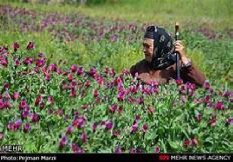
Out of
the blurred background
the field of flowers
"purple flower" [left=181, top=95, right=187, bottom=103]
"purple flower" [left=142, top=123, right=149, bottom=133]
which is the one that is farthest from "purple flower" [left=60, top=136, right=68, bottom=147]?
the blurred background

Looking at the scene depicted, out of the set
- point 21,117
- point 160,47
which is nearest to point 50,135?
point 21,117

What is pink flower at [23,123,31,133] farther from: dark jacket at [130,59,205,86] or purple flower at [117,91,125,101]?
dark jacket at [130,59,205,86]

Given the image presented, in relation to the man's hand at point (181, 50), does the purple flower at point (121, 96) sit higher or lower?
lower

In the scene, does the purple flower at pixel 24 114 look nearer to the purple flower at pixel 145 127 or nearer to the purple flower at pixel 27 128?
the purple flower at pixel 27 128

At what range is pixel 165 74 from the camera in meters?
6.36

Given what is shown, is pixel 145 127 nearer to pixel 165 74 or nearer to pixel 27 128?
pixel 27 128

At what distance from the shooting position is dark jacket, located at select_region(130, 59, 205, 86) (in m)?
5.89

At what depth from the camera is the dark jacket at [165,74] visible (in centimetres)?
589

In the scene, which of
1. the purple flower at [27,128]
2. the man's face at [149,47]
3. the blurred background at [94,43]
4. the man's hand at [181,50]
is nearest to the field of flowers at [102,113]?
the purple flower at [27,128]

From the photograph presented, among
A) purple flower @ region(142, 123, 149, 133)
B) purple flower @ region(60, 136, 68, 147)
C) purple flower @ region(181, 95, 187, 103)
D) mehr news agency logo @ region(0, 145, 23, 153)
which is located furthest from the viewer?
purple flower @ region(181, 95, 187, 103)

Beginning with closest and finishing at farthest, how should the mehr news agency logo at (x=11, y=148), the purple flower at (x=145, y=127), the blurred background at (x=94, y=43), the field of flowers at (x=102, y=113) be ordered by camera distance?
the mehr news agency logo at (x=11, y=148)
the field of flowers at (x=102, y=113)
the purple flower at (x=145, y=127)
the blurred background at (x=94, y=43)

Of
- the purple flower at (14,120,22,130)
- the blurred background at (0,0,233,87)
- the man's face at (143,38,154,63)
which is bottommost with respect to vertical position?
the blurred background at (0,0,233,87)

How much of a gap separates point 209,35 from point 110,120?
40.4 ft

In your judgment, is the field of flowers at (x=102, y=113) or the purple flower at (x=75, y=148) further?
the field of flowers at (x=102, y=113)
